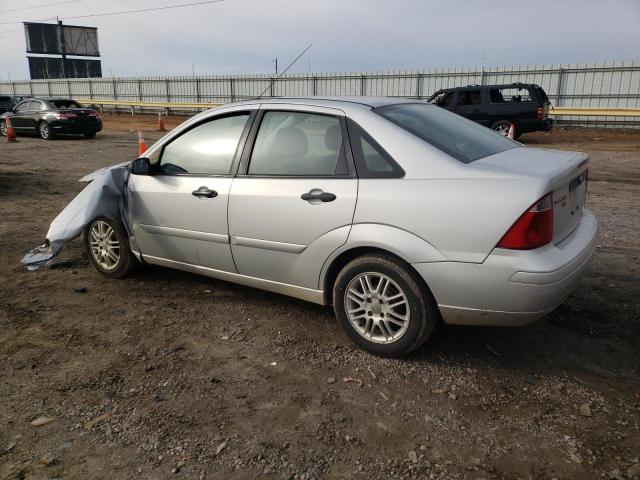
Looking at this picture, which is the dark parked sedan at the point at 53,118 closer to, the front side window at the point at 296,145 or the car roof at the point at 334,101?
the car roof at the point at 334,101

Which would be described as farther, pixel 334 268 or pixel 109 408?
pixel 334 268

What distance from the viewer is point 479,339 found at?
12.2 feet

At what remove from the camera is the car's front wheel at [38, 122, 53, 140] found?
61.0 feet

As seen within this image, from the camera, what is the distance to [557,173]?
3086mm

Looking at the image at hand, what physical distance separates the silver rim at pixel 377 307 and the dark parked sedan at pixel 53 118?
17998 mm

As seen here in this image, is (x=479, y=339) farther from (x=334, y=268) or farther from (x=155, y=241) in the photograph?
(x=155, y=241)

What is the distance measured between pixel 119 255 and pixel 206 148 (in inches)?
56.0

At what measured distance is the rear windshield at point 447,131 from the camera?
3408 mm

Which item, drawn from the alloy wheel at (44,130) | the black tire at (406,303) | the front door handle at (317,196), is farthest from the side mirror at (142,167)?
the alloy wheel at (44,130)

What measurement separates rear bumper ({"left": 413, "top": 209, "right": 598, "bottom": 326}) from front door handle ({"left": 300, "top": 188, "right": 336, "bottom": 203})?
712 millimetres

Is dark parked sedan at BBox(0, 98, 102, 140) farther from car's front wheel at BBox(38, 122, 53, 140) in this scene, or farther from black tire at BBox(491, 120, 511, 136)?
black tire at BBox(491, 120, 511, 136)

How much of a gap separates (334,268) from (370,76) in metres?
24.9

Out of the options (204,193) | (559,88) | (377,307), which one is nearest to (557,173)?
(377,307)

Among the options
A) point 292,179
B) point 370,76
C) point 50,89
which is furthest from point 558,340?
point 50,89
